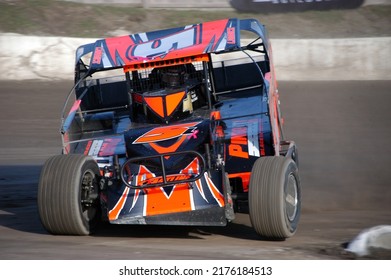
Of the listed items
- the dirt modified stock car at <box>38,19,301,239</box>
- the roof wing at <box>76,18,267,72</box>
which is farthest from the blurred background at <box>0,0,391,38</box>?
the roof wing at <box>76,18,267,72</box>

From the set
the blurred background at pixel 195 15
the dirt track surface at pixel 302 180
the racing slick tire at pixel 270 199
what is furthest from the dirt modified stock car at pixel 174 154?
the blurred background at pixel 195 15

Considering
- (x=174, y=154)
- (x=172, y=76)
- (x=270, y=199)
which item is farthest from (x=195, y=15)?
(x=270, y=199)

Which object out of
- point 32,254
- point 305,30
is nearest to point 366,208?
point 32,254

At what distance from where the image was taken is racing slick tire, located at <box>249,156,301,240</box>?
6.41 meters

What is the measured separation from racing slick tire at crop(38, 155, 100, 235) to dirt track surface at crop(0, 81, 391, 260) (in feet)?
0.39

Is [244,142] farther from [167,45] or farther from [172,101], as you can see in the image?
[167,45]

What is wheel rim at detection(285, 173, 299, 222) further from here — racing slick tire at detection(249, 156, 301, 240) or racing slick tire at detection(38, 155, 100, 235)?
racing slick tire at detection(38, 155, 100, 235)

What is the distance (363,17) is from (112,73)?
272 inches

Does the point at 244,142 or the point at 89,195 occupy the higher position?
the point at 244,142

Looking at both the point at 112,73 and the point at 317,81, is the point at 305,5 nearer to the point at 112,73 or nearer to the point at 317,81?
the point at 317,81

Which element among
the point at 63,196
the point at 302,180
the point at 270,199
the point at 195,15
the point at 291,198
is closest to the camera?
the point at 270,199

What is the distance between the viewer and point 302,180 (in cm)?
961

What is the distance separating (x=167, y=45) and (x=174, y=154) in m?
1.52

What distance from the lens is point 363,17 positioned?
19.5 m
